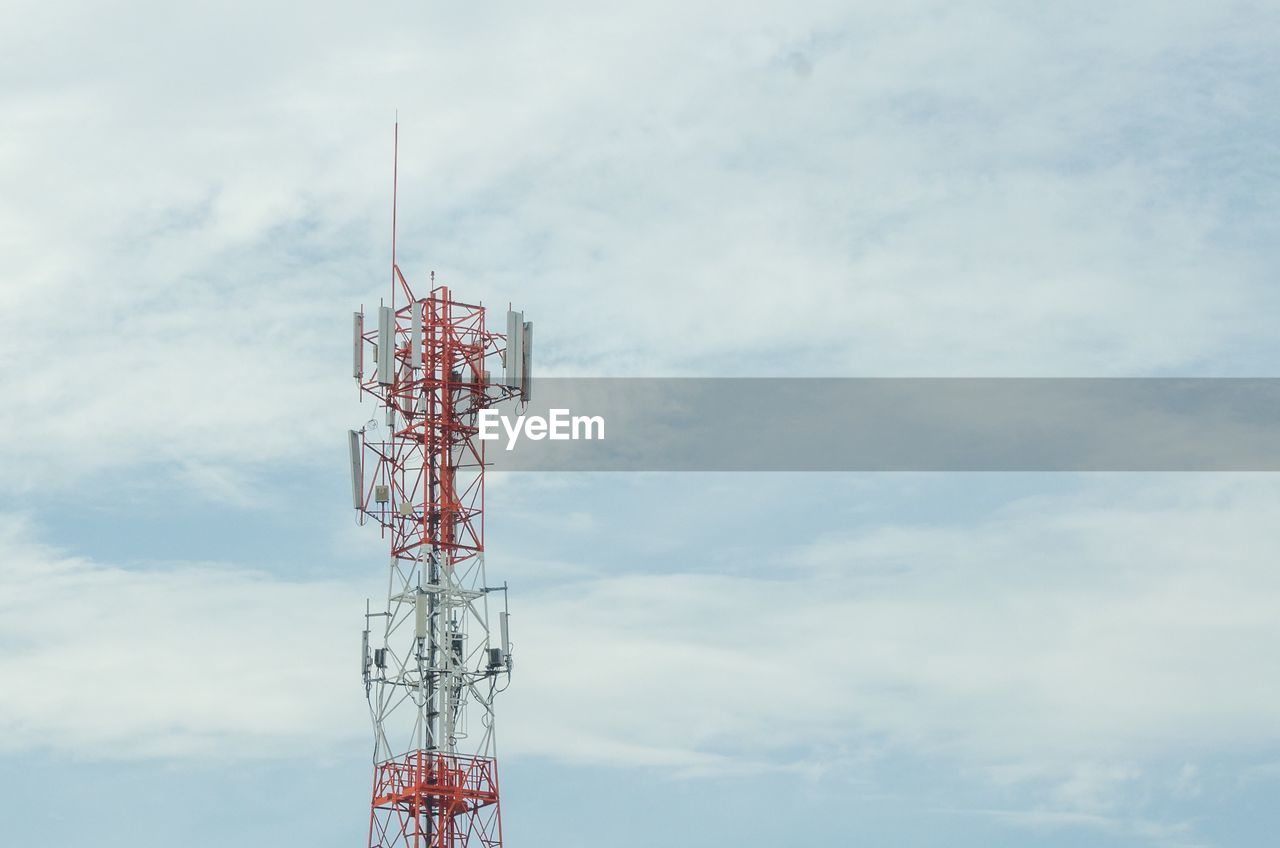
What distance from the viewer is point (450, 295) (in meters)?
167

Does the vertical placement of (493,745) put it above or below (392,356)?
below

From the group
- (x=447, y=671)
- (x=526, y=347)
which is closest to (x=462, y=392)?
(x=526, y=347)

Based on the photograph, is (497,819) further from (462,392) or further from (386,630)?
(462,392)

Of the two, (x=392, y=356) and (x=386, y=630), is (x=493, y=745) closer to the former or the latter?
(x=386, y=630)

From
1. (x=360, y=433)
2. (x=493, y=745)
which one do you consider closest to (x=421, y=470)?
(x=360, y=433)

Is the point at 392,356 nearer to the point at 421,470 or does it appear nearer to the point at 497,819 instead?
the point at 421,470

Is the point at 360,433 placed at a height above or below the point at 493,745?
above

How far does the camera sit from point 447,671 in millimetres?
163125

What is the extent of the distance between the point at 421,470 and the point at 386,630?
8184 millimetres

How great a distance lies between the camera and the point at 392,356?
164 meters

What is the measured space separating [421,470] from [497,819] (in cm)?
1785

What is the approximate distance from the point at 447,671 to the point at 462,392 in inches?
557

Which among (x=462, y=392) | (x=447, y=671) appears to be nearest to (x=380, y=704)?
(x=447, y=671)

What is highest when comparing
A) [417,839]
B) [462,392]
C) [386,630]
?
[462,392]
